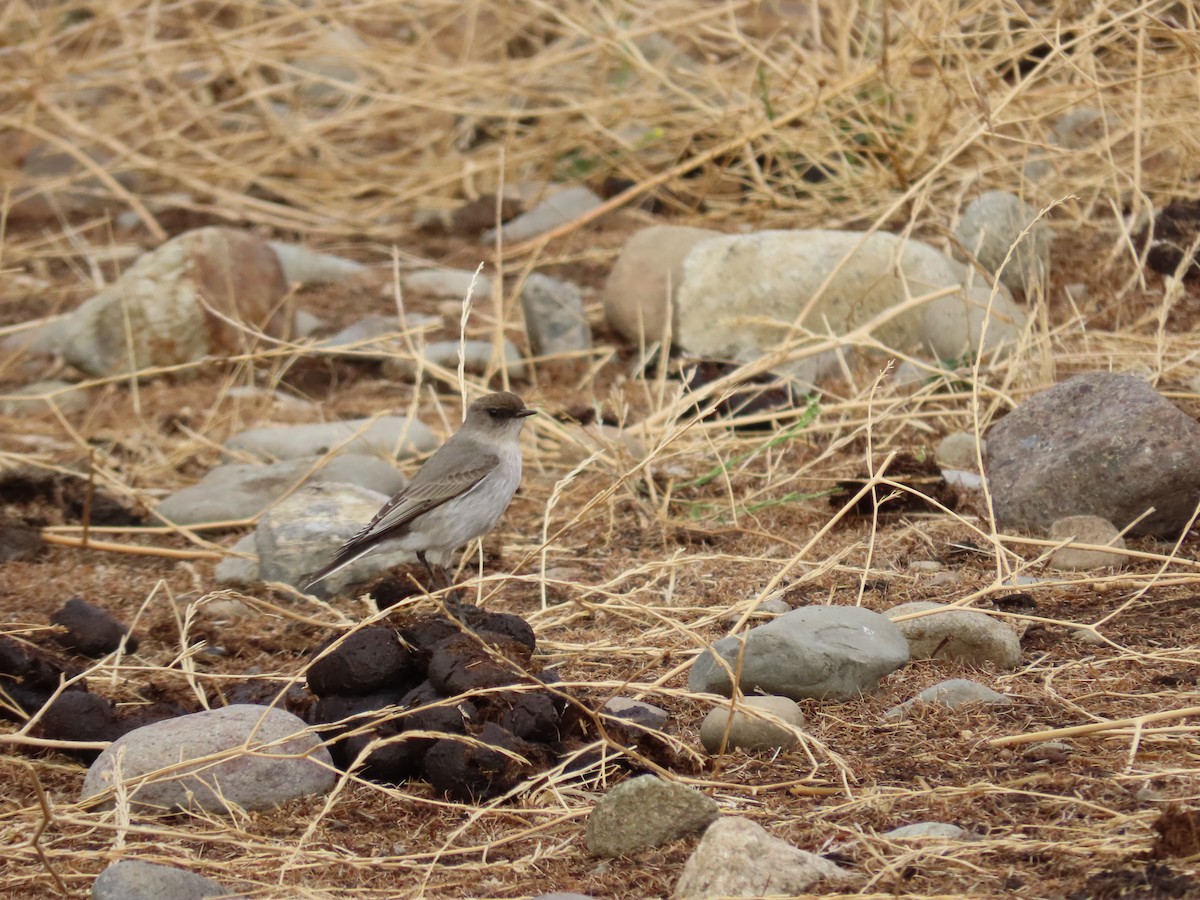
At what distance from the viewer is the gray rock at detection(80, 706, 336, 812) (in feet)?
12.0

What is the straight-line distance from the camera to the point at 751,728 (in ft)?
12.1

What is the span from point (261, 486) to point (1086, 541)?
3.36 meters

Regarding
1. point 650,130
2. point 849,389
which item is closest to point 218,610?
point 849,389

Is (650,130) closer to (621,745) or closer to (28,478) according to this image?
(28,478)

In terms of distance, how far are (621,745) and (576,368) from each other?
4521 mm

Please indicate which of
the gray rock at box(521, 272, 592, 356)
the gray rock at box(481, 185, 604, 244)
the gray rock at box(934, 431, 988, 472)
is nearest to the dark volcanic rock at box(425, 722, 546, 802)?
the gray rock at box(934, 431, 988, 472)

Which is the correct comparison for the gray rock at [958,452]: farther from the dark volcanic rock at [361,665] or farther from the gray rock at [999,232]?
the dark volcanic rock at [361,665]

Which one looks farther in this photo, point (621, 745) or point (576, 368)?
point (576, 368)

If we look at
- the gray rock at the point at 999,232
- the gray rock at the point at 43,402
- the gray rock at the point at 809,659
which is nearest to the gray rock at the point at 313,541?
the gray rock at the point at 809,659

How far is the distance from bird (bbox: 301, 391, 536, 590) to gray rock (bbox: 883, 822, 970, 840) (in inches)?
91.8

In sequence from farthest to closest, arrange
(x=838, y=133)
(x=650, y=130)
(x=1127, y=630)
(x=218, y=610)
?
(x=650, y=130) → (x=838, y=133) → (x=218, y=610) → (x=1127, y=630)

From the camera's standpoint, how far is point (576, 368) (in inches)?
314

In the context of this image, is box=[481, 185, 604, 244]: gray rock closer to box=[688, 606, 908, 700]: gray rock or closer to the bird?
the bird

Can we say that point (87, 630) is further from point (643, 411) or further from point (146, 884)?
point (643, 411)
